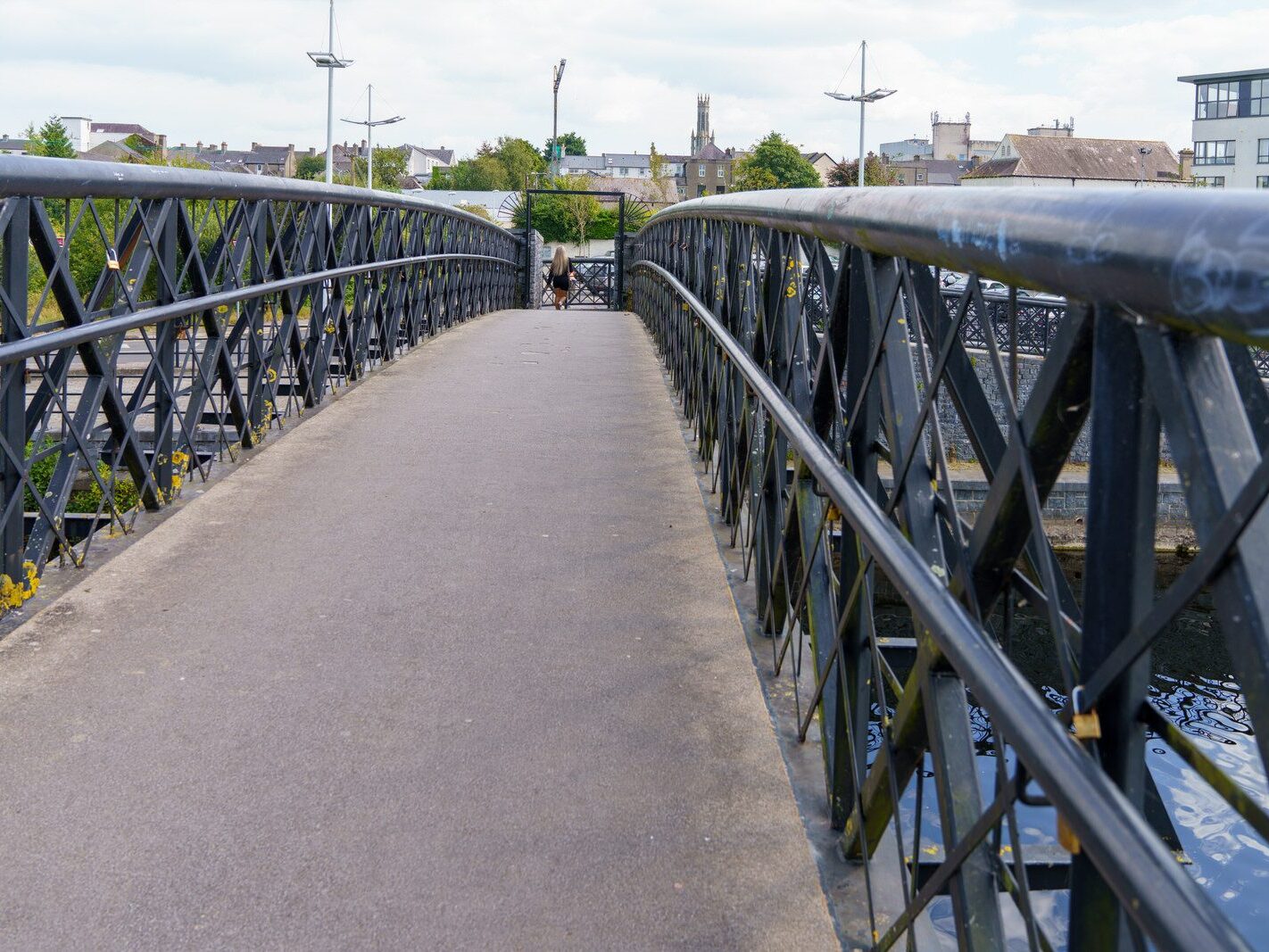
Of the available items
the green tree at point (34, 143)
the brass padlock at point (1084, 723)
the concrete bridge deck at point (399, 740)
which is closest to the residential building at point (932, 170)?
the green tree at point (34, 143)

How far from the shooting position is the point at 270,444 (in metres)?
8.34

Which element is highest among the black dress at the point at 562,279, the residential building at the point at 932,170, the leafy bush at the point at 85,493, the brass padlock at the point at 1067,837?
the residential building at the point at 932,170

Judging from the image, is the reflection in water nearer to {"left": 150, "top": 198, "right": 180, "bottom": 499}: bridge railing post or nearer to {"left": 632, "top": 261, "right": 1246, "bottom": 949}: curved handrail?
{"left": 150, "top": 198, "right": 180, "bottom": 499}: bridge railing post

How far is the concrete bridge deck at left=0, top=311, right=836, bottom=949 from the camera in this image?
3260 millimetres

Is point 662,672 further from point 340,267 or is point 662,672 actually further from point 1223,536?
point 340,267

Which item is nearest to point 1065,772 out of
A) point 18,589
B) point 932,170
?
point 18,589

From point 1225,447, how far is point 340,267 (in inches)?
364

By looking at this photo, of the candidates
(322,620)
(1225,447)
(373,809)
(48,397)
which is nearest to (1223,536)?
(1225,447)

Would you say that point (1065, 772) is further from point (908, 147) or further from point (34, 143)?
point (908, 147)

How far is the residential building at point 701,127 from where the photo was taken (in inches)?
7416

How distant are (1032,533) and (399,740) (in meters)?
2.54

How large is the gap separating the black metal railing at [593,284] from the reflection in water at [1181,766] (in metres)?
21.3

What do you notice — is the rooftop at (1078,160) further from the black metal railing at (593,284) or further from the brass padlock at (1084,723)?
the brass padlock at (1084,723)

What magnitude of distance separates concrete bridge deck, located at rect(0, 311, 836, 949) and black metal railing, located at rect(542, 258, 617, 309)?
1434 inches
